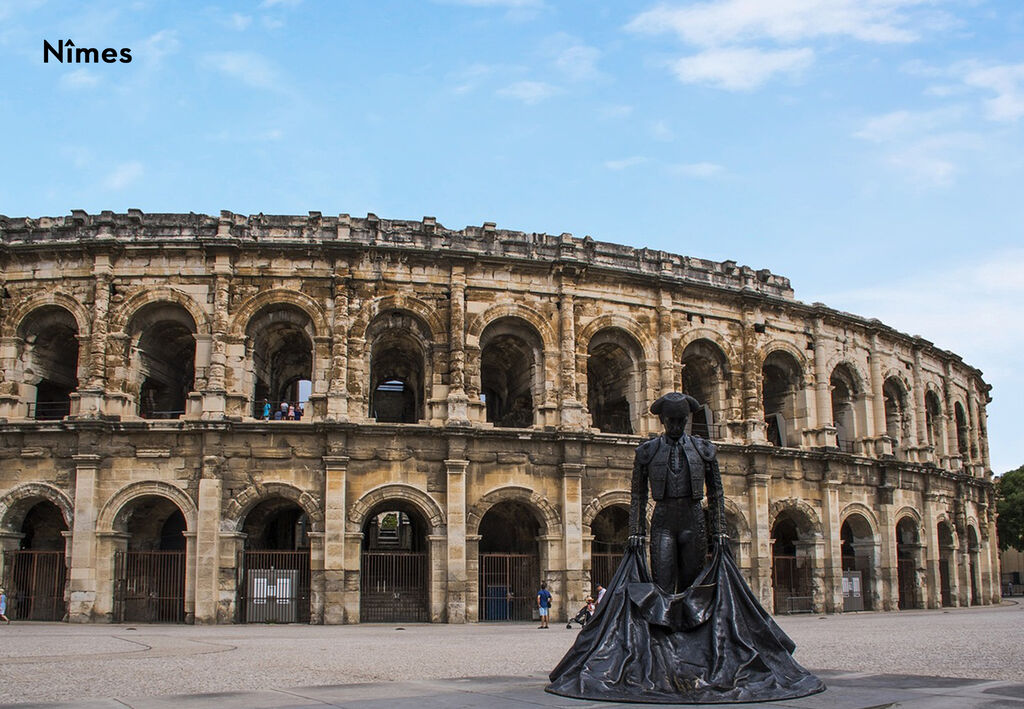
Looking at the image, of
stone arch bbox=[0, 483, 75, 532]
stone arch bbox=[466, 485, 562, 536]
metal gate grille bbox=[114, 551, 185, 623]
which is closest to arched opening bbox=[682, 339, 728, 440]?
stone arch bbox=[466, 485, 562, 536]

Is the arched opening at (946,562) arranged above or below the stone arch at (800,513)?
below

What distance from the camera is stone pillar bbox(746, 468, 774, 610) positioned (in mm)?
23578

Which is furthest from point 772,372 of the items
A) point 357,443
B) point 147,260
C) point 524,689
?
point 524,689

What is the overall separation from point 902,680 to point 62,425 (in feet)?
59.6

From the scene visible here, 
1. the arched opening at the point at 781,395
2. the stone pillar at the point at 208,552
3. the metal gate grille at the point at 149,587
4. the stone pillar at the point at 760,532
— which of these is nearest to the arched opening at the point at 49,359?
the metal gate grille at the point at 149,587

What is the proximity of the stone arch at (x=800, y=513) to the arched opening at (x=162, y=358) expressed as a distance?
49.3ft

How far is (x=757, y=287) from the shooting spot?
2602 cm

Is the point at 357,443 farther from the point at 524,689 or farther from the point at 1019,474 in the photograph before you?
the point at 1019,474

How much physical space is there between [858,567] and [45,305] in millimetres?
22343

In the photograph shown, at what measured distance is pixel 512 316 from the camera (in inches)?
890

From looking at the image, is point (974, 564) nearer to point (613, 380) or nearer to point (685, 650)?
point (613, 380)

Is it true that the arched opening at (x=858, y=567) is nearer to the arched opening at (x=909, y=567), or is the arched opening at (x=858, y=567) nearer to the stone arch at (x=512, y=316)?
the arched opening at (x=909, y=567)

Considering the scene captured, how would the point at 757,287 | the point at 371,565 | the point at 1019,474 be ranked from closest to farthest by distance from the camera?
the point at 371,565, the point at 757,287, the point at 1019,474

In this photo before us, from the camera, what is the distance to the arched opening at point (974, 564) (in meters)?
31.3
